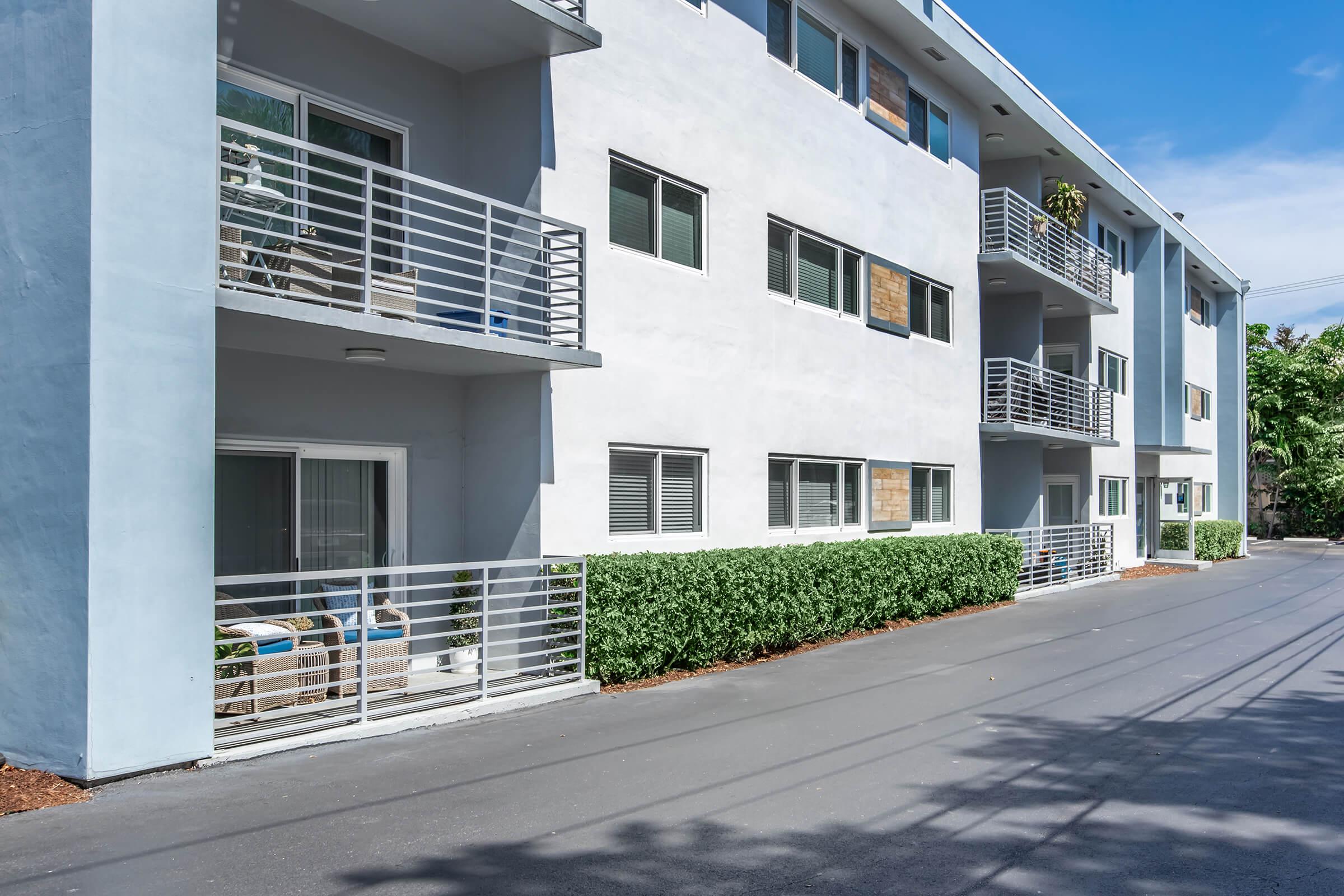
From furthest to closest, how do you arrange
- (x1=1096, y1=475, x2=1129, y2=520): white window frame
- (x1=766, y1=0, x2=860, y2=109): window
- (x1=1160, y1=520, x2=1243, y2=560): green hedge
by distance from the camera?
(x1=1160, y1=520, x2=1243, y2=560): green hedge → (x1=1096, y1=475, x2=1129, y2=520): white window frame → (x1=766, y1=0, x2=860, y2=109): window

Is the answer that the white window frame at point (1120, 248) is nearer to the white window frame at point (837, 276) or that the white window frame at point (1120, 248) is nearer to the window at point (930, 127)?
the window at point (930, 127)

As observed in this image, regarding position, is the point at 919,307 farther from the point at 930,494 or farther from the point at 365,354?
the point at 365,354

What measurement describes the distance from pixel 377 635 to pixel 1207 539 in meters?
30.2

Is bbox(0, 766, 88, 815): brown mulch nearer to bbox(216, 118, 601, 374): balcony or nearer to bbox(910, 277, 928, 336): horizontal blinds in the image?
bbox(216, 118, 601, 374): balcony

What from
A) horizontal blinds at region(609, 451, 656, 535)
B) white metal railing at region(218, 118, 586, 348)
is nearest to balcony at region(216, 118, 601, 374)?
white metal railing at region(218, 118, 586, 348)

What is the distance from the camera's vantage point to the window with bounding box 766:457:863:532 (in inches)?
593

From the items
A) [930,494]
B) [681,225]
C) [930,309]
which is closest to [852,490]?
[930,494]

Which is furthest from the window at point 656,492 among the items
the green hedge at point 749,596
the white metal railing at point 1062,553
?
the white metal railing at point 1062,553

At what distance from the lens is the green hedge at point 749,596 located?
10961mm

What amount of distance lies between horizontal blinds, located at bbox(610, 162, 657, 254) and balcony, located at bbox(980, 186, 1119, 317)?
→ 10184mm

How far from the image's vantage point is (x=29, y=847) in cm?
587

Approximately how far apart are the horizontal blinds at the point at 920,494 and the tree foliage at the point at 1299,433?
31.2 meters

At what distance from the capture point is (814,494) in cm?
1592

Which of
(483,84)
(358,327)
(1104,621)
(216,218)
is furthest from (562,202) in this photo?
(1104,621)
